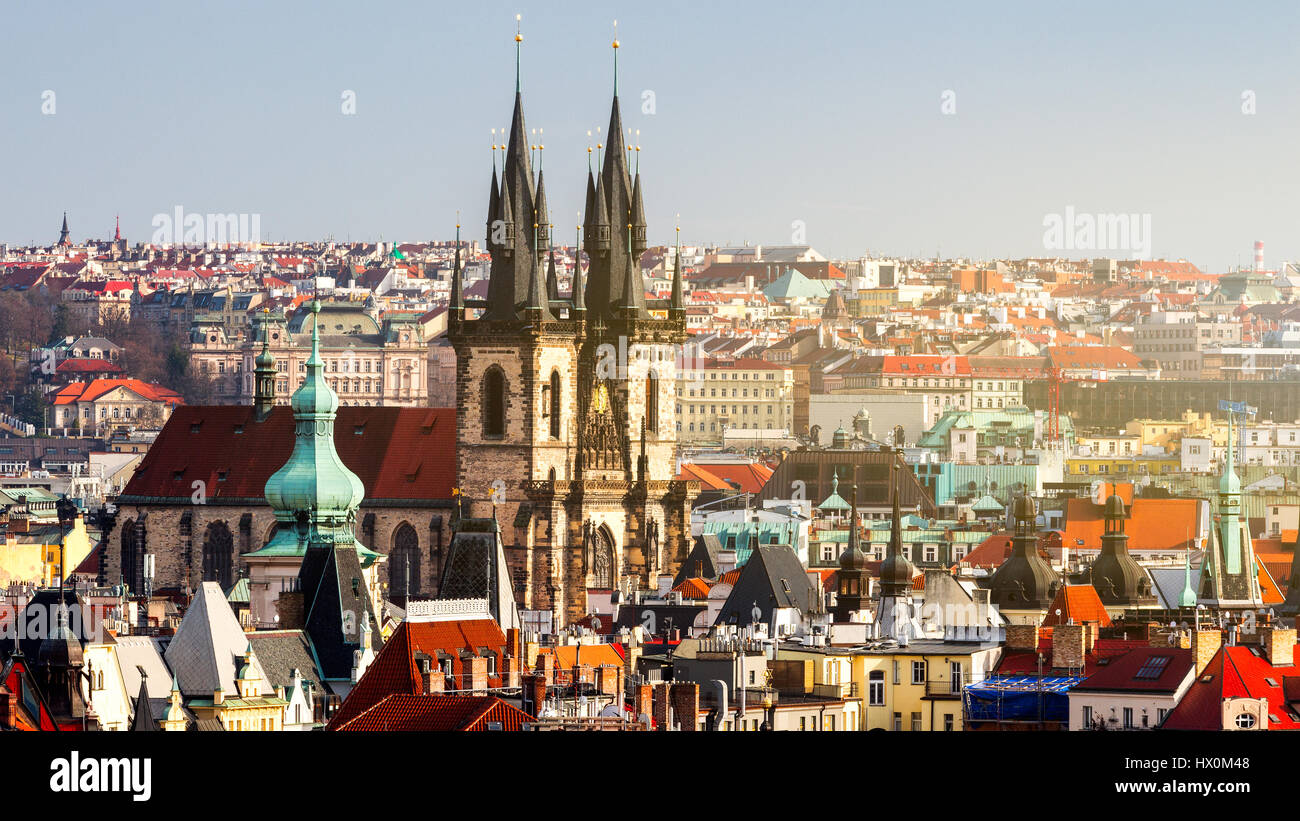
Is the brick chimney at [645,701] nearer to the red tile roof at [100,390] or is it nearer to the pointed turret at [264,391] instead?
the pointed turret at [264,391]

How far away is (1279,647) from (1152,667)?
13.4 feet

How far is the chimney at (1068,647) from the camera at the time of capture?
3366 cm

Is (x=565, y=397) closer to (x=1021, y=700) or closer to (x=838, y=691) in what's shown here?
(x=838, y=691)

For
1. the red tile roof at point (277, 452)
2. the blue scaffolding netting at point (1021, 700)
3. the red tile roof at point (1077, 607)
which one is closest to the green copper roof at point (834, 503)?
the red tile roof at point (277, 452)

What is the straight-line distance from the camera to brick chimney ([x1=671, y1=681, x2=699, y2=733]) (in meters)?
29.7

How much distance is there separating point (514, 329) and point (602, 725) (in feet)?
115

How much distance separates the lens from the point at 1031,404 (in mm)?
126500

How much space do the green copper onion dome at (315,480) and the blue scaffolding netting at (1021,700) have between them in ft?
74.4

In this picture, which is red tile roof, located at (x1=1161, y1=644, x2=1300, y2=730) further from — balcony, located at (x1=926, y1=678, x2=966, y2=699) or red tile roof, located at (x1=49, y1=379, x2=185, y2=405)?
red tile roof, located at (x1=49, y1=379, x2=185, y2=405)

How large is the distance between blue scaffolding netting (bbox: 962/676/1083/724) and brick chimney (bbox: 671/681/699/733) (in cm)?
284

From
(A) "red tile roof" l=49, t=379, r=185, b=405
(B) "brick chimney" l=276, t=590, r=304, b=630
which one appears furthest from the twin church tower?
(A) "red tile roof" l=49, t=379, r=185, b=405
